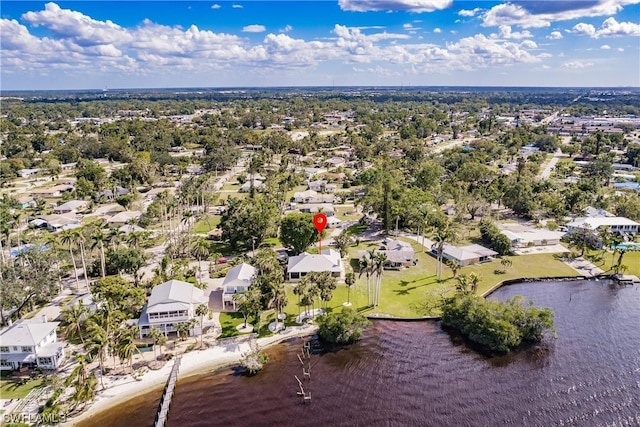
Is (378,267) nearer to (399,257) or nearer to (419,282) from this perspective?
(419,282)

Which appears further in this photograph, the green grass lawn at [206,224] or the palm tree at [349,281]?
the green grass lawn at [206,224]

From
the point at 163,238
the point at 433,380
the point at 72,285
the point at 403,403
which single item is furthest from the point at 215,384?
the point at 163,238

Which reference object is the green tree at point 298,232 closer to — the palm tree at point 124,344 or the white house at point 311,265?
the white house at point 311,265

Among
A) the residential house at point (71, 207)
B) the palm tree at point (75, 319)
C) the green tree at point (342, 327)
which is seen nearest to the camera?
the palm tree at point (75, 319)

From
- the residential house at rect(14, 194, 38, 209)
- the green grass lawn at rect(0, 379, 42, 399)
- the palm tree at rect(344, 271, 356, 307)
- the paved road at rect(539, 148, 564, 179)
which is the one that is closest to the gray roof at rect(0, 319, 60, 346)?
the green grass lawn at rect(0, 379, 42, 399)

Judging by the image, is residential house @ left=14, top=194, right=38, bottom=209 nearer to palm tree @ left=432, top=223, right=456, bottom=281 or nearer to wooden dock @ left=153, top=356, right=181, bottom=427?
wooden dock @ left=153, top=356, right=181, bottom=427

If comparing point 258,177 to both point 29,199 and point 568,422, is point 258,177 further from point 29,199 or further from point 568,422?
point 568,422

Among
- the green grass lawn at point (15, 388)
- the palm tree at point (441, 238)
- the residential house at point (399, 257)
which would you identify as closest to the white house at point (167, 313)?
the green grass lawn at point (15, 388)
